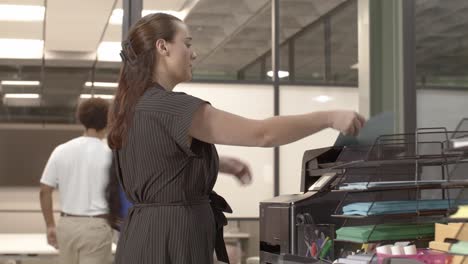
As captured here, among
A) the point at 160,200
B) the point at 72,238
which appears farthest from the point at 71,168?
the point at 160,200

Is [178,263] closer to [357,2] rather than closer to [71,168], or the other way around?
[71,168]

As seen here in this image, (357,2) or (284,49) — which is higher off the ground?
(357,2)

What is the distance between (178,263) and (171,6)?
4010 millimetres

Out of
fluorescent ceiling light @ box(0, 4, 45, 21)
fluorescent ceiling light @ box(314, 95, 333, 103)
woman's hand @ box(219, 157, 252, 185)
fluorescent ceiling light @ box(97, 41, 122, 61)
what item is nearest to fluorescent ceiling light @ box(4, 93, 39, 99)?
fluorescent ceiling light @ box(97, 41, 122, 61)

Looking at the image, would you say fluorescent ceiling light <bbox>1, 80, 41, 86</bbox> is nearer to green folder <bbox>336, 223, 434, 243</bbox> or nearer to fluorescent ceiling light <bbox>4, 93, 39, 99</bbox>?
fluorescent ceiling light <bbox>4, 93, 39, 99</bbox>

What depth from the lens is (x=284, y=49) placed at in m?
5.07

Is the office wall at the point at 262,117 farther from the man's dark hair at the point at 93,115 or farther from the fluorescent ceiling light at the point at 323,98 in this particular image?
the man's dark hair at the point at 93,115

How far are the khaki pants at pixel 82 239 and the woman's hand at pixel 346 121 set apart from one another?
2392 mm

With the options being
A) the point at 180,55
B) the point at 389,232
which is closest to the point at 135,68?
the point at 180,55

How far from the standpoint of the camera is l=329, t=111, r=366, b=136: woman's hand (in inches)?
65.0

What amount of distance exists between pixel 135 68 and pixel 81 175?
7.00 feet

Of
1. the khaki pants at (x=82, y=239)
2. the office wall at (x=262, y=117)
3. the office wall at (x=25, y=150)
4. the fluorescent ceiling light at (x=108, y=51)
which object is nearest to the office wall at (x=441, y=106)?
the office wall at (x=262, y=117)

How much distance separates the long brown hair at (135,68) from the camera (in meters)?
1.82

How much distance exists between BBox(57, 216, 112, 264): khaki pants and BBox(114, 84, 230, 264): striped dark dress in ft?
6.74
